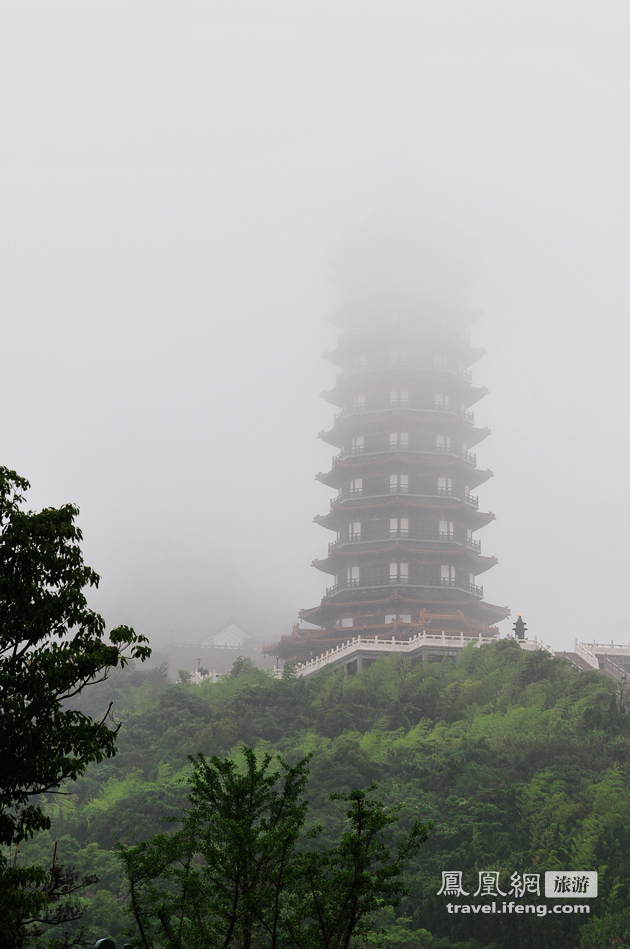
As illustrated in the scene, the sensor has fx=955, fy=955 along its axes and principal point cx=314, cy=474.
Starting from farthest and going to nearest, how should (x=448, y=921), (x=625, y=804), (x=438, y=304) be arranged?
(x=438, y=304)
(x=625, y=804)
(x=448, y=921)

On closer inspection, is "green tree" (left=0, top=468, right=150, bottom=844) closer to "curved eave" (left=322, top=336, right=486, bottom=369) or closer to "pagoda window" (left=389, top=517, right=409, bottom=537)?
"pagoda window" (left=389, top=517, right=409, bottom=537)

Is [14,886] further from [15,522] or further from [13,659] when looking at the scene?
[15,522]

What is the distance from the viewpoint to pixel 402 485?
6269 cm

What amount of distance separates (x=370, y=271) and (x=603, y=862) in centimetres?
5256

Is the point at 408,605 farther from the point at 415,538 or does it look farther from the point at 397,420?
the point at 397,420

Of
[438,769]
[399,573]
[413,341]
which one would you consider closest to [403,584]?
[399,573]

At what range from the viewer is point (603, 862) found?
27562 mm

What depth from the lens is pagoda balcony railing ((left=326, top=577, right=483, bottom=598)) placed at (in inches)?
2323

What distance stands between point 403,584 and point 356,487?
29.1ft

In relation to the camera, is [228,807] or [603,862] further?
[603,862]

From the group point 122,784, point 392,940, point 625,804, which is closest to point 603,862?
point 625,804

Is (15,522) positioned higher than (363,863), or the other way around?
(15,522)

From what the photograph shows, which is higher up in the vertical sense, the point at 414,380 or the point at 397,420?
the point at 414,380

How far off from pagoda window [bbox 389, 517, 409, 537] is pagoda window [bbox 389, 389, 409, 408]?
344 inches
